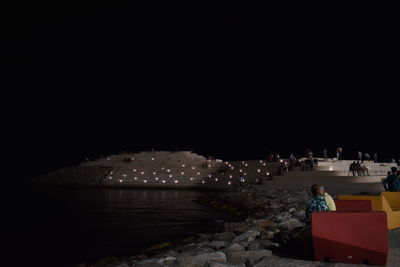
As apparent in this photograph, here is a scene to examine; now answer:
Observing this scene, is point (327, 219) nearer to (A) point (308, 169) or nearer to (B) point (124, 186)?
(A) point (308, 169)

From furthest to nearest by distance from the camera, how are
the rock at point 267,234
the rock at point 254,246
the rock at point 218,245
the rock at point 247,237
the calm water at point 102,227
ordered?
the calm water at point 102,227, the rock at point 267,234, the rock at point 247,237, the rock at point 218,245, the rock at point 254,246

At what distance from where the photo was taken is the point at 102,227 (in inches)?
883

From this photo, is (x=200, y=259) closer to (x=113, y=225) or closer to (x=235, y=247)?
(x=235, y=247)

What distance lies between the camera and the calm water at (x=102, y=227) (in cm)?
1704

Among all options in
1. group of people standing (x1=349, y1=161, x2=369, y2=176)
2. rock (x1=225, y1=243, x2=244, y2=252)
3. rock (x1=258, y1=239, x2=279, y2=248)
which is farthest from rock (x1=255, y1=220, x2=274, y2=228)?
group of people standing (x1=349, y1=161, x2=369, y2=176)

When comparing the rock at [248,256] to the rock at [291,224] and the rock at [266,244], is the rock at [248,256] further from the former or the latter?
the rock at [291,224]

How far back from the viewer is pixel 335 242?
1012cm

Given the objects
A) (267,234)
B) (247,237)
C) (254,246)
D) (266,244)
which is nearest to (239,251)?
(254,246)

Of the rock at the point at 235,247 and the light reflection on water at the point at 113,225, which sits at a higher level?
the rock at the point at 235,247

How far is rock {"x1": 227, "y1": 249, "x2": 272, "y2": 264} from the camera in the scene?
1111 centimetres

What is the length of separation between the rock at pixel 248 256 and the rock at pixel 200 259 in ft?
0.89

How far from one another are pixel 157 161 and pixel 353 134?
29.0m

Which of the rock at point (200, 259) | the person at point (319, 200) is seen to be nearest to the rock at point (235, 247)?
the rock at point (200, 259)

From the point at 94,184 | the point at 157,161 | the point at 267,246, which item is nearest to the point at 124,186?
the point at 94,184
